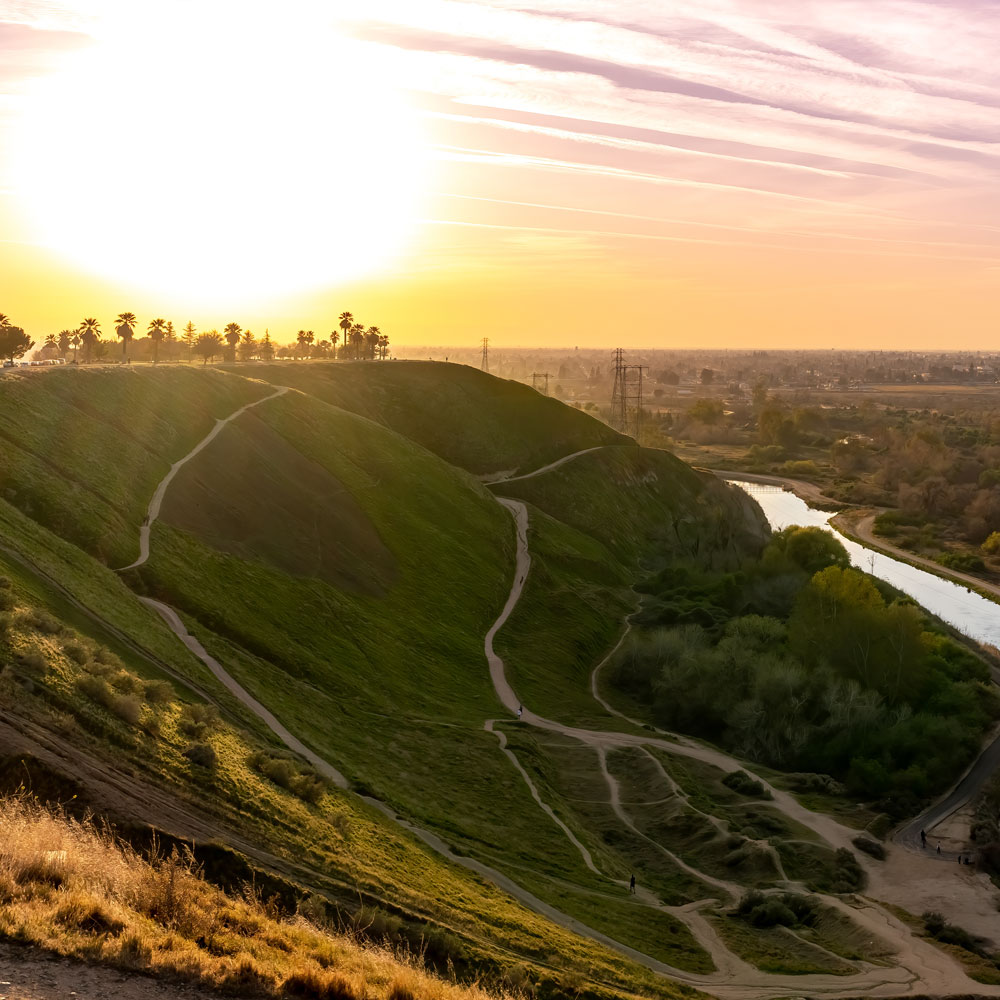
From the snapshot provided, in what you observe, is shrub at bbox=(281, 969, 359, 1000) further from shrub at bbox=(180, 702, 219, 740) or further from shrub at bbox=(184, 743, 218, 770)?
shrub at bbox=(180, 702, 219, 740)

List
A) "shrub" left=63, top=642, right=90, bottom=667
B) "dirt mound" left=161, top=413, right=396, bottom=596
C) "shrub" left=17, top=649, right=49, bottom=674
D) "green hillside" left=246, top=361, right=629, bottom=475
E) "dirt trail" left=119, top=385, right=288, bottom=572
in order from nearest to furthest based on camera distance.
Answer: "shrub" left=17, top=649, right=49, bottom=674 → "shrub" left=63, top=642, right=90, bottom=667 → "dirt trail" left=119, top=385, right=288, bottom=572 → "dirt mound" left=161, top=413, right=396, bottom=596 → "green hillside" left=246, top=361, right=629, bottom=475

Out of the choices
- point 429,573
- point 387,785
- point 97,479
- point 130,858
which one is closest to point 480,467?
point 429,573

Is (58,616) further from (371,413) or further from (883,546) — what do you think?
(883,546)

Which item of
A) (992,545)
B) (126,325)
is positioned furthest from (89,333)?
(992,545)

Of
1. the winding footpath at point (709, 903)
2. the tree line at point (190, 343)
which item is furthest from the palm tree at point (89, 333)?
the winding footpath at point (709, 903)

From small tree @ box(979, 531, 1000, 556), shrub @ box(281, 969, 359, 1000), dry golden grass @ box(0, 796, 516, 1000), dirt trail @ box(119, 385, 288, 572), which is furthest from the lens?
small tree @ box(979, 531, 1000, 556)

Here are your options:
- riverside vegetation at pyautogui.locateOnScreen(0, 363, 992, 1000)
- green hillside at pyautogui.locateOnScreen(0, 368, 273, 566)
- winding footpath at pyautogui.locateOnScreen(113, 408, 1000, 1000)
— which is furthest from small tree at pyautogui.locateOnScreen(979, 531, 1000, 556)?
green hillside at pyautogui.locateOnScreen(0, 368, 273, 566)

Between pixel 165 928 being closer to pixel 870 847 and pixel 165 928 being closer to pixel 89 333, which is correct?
pixel 870 847

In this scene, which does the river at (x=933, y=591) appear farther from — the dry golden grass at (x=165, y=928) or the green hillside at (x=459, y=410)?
the dry golden grass at (x=165, y=928)
